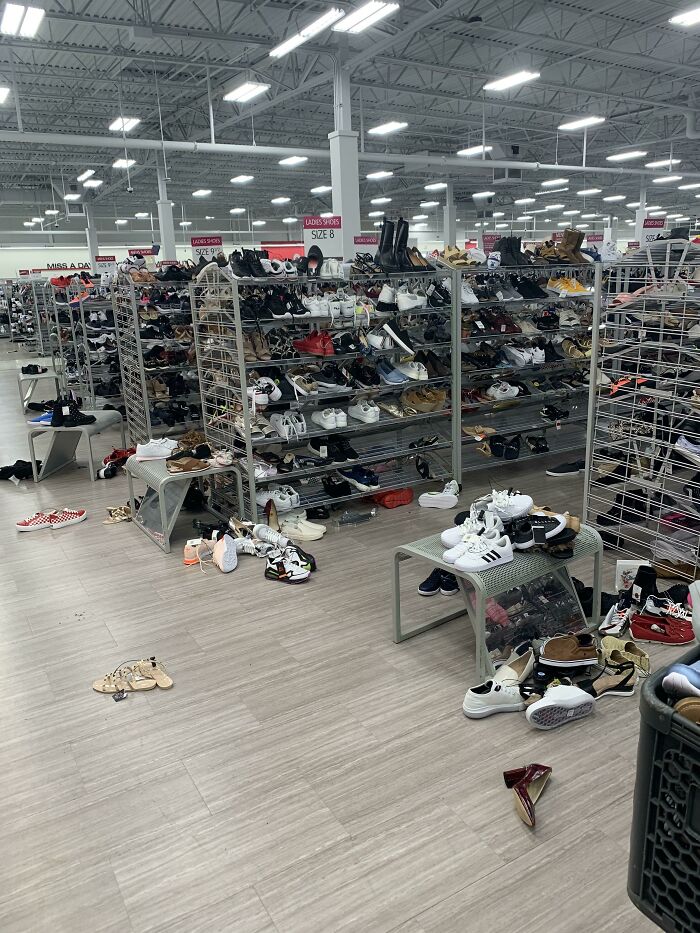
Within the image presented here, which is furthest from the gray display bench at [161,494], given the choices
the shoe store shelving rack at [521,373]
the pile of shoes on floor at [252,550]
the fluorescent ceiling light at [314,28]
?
the fluorescent ceiling light at [314,28]

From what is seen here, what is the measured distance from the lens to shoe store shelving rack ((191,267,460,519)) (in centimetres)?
537

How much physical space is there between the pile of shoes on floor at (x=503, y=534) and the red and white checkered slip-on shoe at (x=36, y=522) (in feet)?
13.1

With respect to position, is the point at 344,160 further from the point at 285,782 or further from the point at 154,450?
the point at 285,782

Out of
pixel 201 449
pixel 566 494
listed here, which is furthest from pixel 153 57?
pixel 566 494

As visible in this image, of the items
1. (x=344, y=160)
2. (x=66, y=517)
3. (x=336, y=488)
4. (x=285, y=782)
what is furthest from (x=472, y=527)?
(x=344, y=160)

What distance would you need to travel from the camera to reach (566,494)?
6234 millimetres

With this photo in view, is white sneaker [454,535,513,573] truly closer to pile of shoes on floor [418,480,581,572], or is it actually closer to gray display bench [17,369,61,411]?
pile of shoes on floor [418,480,581,572]

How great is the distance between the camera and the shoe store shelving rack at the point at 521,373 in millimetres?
6621

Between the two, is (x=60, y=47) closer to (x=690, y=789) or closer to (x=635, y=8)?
(x=635, y=8)

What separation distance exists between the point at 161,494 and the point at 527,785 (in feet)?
11.4

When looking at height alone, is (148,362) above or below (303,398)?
above

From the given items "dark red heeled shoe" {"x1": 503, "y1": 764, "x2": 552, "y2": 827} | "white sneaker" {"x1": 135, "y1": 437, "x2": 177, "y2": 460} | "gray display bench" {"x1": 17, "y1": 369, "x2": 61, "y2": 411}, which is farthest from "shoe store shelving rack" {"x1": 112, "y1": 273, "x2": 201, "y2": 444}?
"dark red heeled shoe" {"x1": 503, "y1": 764, "x2": 552, "y2": 827}

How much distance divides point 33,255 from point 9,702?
1187 inches

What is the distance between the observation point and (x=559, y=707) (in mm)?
2932
